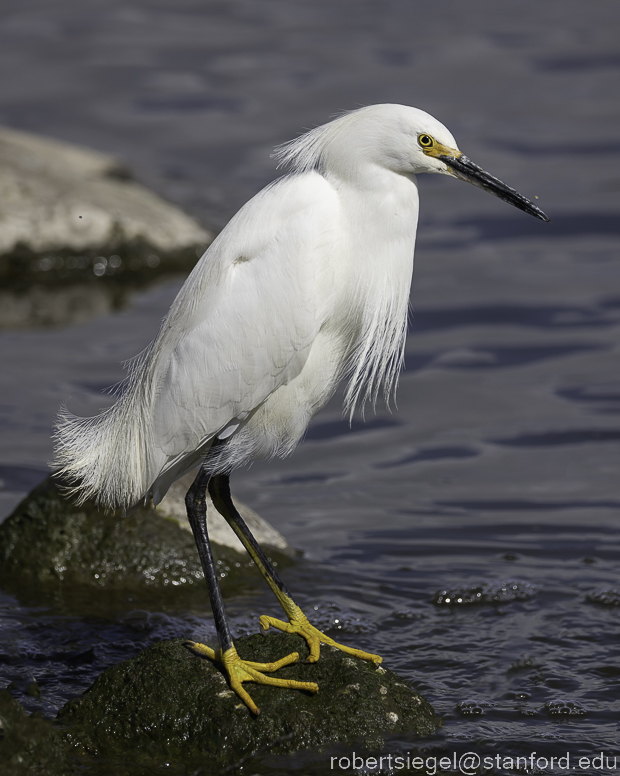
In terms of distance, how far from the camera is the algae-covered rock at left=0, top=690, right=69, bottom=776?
12.7ft

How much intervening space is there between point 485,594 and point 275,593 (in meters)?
1.71

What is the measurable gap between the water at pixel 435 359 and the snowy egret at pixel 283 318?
3.48ft

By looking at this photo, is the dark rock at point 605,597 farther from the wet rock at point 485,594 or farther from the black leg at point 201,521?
the black leg at point 201,521

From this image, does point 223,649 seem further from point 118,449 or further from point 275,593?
point 118,449

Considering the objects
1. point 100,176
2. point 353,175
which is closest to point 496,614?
point 353,175

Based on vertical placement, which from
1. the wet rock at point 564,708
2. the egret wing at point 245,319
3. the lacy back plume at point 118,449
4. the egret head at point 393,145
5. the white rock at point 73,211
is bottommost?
the wet rock at point 564,708

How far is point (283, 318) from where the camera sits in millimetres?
4434

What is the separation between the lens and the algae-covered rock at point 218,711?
170 inches

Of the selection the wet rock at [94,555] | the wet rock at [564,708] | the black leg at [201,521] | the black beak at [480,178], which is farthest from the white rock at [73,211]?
the wet rock at [564,708]

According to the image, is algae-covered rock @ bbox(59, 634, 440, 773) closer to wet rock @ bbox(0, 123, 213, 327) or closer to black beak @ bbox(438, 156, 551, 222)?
black beak @ bbox(438, 156, 551, 222)

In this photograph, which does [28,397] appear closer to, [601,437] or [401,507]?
[401,507]

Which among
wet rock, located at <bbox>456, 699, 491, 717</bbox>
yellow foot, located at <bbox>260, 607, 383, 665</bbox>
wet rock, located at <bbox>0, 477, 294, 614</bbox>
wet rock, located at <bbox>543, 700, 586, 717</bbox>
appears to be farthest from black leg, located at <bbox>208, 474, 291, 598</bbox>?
wet rock, located at <bbox>543, 700, 586, 717</bbox>

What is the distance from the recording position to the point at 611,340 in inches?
388

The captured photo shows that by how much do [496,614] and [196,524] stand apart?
2.08 metres
